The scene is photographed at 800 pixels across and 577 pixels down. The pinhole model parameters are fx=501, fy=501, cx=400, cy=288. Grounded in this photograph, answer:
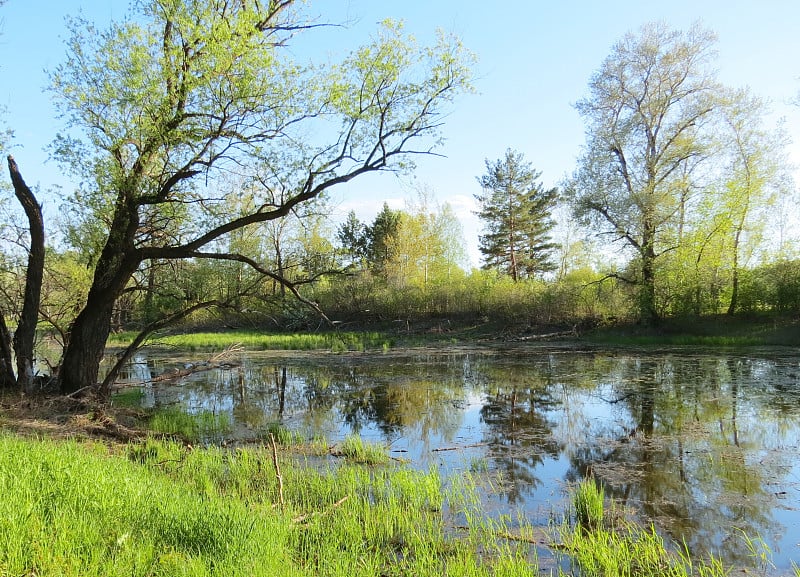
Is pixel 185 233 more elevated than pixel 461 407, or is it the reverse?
pixel 185 233

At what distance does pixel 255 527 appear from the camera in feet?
13.1

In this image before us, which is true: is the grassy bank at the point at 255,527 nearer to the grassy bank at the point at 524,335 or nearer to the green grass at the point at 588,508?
the green grass at the point at 588,508

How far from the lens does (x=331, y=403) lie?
490 inches

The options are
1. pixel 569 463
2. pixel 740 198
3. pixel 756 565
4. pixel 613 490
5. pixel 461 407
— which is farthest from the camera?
pixel 740 198

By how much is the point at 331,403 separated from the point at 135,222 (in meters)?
6.04

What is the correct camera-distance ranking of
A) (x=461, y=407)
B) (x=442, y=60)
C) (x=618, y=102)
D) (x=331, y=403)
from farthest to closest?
1. (x=618, y=102)
2. (x=331, y=403)
3. (x=461, y=407)
4. (x=442, y=60)

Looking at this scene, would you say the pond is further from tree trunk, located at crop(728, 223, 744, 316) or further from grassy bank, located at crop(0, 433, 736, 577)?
tree trunk, located at crop(728, 223, 744, 316)

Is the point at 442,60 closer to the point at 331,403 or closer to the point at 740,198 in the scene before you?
the point at 331,403

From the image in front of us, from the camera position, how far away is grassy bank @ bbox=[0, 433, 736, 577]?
3.54m

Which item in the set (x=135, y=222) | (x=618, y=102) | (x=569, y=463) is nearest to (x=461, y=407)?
(x=569, y=463)

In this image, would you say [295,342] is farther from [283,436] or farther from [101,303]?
[283,436]

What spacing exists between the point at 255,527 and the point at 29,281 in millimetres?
8748

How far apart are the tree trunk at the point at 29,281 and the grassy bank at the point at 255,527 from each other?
4337mm

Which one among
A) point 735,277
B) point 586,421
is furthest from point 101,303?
point 735,277
